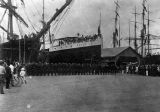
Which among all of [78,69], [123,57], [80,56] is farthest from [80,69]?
[123,57]

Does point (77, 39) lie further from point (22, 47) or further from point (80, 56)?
point (22, 47)

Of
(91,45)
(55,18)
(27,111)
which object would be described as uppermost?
(55,18)

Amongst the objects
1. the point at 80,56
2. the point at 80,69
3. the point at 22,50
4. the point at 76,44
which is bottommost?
the point at 80,69

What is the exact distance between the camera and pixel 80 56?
44.0m

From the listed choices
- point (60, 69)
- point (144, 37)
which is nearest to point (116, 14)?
point (144, 37)

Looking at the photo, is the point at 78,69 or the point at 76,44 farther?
the point at 76,44

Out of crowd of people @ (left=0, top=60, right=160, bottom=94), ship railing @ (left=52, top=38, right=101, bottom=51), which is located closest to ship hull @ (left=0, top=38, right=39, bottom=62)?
ship railing @ (left=52, top=38, right=101, bottom=51)

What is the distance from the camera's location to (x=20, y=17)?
46.5 metres

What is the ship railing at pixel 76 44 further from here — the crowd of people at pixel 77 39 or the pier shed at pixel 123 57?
the pier shed at pixel 123 57

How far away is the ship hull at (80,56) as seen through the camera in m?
43.2

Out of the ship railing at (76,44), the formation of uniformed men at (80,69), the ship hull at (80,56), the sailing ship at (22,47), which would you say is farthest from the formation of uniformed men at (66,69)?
the sailing ship at (22,47)

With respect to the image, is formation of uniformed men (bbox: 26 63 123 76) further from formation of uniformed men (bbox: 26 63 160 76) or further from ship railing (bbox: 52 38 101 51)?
ship railing (bbox: 52 38 101 51)

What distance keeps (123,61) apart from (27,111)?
143 feet

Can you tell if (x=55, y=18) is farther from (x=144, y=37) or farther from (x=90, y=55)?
(x=144, y=37)
